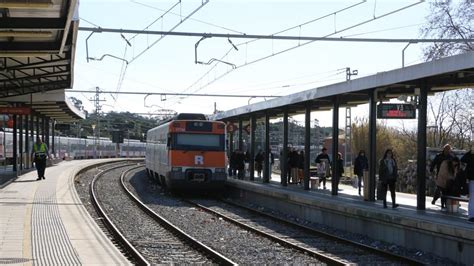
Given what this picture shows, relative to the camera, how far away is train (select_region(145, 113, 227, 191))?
25.4 metres

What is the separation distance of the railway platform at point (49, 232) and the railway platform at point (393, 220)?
5.86 m

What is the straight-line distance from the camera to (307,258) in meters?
12.2

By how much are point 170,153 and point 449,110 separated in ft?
77.8

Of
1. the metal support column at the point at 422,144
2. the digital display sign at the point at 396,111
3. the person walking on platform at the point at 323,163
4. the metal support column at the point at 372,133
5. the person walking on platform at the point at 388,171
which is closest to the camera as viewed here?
the metal support column at the point at 422,144

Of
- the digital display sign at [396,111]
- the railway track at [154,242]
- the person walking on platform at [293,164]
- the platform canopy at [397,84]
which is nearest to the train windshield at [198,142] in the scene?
the person walking on platform at [293,164]

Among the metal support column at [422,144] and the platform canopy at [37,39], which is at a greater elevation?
the platform canopy at [37,39]

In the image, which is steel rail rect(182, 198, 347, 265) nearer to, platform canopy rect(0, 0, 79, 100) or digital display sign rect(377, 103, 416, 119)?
digital display sign rect(377, 103, 416, 119)

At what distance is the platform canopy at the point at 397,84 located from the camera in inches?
506

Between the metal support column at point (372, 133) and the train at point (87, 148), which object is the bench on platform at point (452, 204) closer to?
the metal support column at point (372, 133)

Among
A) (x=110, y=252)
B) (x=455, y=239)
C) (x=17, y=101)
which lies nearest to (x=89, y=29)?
(x=110, y=252)

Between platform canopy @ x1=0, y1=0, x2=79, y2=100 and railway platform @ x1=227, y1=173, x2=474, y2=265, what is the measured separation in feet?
25.8

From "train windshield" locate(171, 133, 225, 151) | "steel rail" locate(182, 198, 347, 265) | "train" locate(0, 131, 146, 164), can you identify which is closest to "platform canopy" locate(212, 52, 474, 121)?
"train windshield" locate(171, 133, 225, 151)

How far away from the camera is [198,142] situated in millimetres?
25750

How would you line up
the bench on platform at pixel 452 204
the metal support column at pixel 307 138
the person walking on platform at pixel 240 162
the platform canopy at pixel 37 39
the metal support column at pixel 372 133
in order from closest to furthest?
the platform canopy at pixel 37 39, the bench on platform at pixel 452 204, the metal support column at pixel 372 133, the metal support column at pixel 307 138, the person walking on platform at pixel 240 162
